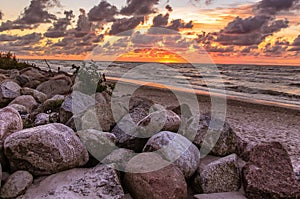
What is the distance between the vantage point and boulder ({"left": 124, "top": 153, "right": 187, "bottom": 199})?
15.4ft

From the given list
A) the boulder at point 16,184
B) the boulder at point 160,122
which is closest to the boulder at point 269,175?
the boulder at point 160,122

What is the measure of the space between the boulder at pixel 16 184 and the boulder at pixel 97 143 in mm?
968

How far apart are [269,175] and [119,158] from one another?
225 cm

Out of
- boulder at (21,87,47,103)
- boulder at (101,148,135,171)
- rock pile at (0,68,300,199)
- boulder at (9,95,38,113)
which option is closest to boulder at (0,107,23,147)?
rock pile at (0,68,300,199)

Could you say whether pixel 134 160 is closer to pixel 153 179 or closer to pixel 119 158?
pixel 119 158

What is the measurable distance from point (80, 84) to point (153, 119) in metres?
4.45

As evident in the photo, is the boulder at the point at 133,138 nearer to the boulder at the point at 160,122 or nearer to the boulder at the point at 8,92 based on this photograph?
the boulder at the point at 160,122

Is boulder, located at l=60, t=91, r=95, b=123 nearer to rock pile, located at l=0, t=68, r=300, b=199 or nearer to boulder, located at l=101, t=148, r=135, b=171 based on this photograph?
rock pile, located at l=0, t=68, r=300, b=199

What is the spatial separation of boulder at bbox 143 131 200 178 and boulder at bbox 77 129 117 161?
1.88ft

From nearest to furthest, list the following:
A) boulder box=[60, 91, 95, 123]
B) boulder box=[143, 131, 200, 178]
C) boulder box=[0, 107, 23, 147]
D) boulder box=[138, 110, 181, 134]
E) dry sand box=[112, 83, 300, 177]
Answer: boulder box=[143, 131, 200, 178] < boulder box=[0, 107, 23, 147] < boulder box=[138, 110, 181, 134] < boulder box=[60, 91, 95, 123] < dry sand box=[112, 83, 300, 177]

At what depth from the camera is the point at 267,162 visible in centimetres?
529

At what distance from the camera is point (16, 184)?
15.1 feet

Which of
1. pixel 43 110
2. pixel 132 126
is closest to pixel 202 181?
pixel 132 126

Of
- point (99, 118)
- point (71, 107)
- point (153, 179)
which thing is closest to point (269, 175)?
point (153, 179)
